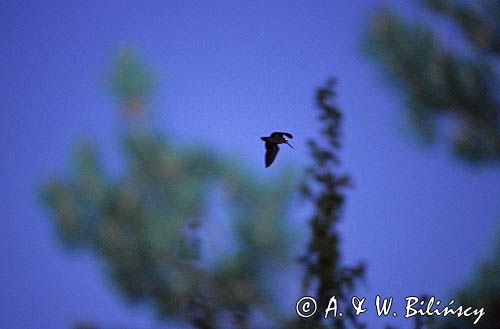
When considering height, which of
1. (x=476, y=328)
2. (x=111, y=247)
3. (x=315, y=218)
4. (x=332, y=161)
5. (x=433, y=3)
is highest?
(x=433, y=3)

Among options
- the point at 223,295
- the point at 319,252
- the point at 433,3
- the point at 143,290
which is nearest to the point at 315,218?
the point at 319,252

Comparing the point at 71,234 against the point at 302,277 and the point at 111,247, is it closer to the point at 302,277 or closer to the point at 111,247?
the point at 111,247

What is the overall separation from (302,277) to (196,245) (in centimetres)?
23

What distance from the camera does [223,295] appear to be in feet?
4.94

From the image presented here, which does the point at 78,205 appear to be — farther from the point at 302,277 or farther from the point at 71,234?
the point at 302,277

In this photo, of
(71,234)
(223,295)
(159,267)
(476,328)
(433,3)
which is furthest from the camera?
(433,3)

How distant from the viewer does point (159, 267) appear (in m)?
1.70

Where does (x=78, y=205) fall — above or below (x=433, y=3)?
below

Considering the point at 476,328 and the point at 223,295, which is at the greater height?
the point at 223,295

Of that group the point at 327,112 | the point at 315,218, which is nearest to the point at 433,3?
the point at 327,112

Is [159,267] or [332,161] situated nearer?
[332,161]

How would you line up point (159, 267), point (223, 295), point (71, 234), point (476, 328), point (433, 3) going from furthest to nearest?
1. point (433, 3)
2. point (71, 234)
3. point (159, 267)
4. point (223, 295)
5. point (476, 328)

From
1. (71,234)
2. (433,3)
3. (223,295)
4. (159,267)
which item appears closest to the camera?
(223,295)

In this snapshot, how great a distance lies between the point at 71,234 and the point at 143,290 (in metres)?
0.29
